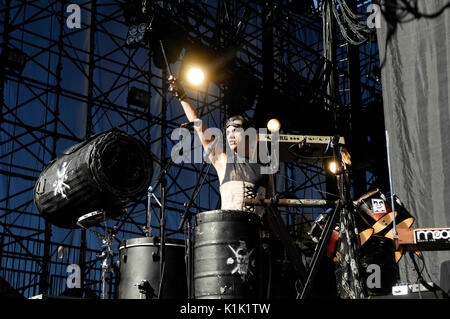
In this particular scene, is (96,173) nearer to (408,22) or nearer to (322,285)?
(322,285)

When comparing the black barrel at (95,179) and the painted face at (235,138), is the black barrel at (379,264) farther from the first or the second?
the black barrel at (95,179)

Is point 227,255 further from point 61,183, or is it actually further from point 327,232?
point 61,183

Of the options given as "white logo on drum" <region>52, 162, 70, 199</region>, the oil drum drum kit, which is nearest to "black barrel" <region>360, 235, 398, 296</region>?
the oil drum drum kit

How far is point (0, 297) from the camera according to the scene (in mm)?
2834

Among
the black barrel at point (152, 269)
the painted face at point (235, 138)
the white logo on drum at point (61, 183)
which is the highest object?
the painted face at point (235, 138)

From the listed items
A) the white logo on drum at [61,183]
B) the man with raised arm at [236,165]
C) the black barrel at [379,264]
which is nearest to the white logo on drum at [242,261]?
the man with raised arm at [236,165]

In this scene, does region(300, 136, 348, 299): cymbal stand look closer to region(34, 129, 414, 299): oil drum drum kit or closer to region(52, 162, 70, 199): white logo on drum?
region(34, 129, 414, 299): oil drum drum kit

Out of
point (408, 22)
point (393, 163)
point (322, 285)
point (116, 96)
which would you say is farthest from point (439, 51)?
point (116, 96)

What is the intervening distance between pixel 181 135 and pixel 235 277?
12.3m

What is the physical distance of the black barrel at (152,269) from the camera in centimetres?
415

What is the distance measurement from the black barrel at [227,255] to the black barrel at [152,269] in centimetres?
46

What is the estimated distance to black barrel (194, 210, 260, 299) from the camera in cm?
361

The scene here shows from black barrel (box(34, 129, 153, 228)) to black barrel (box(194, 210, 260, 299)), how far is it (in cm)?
76
